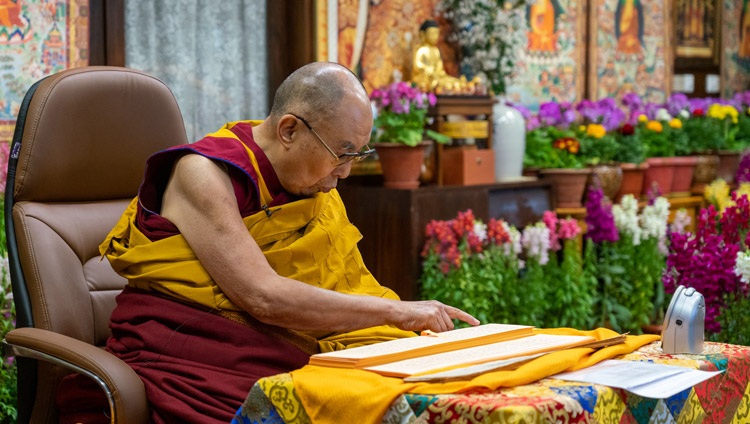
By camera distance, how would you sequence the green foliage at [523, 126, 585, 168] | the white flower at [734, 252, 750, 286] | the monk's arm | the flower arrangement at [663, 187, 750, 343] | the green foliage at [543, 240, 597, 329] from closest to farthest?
the monk's arm < the white flower at [734, 252, 750, 286] < the flower arrangement at [663, 187, 750, 343] < the green foliage at [543, 240, 597, 329] < the green foliage at [523, 126, 585, 168]

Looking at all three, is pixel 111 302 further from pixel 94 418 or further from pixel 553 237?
pixel 553 237

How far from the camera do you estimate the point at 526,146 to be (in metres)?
5.73

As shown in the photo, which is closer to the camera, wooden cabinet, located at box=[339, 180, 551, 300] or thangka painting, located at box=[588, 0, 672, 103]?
wooden cabinet, located at box=[339, 180, 551, 300]

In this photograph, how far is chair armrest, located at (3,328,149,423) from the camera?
1930 millimetres

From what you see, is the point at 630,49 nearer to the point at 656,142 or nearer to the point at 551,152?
the point at 656,142

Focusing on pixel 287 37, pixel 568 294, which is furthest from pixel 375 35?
pixel 568 294

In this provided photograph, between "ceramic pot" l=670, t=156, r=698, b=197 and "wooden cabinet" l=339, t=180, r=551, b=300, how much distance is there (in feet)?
6.20

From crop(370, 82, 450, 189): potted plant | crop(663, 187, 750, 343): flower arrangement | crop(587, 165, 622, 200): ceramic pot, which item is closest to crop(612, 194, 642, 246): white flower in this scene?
crop(587, 165, 622, 200): ceramic pot

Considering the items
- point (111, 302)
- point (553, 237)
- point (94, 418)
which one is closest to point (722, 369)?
point (94, 418)

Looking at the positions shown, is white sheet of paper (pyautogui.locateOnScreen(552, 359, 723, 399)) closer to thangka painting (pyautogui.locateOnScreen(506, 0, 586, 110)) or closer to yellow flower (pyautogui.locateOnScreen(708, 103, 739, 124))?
thangka painting (pyautogui.locateOnScreen(506, 0, 586, 110))

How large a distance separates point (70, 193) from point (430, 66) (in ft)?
9.81

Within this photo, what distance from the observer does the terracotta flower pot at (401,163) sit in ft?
15.5

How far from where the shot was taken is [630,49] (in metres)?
7.02

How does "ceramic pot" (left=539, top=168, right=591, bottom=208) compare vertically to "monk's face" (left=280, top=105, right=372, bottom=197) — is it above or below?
below
